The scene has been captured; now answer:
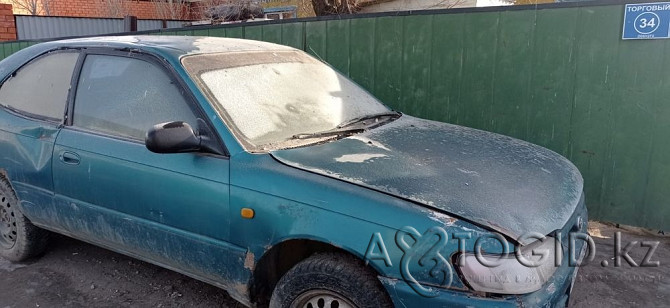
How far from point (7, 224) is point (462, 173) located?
11.5ft

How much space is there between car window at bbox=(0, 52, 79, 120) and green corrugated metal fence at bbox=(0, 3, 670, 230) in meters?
3.16

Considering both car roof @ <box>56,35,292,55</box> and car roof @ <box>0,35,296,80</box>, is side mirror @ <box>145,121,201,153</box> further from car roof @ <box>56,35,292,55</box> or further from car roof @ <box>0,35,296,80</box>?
car roof @ <box>56,35,292,55</box>

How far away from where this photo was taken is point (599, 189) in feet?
15.3

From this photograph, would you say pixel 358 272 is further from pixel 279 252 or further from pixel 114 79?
pixel 114 79

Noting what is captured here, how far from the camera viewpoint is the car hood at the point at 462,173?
7.43 ft

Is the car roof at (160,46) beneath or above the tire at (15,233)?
above

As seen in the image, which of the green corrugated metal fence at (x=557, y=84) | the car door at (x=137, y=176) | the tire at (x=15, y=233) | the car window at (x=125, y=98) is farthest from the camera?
the green corrugated metal fence at (x=557, y=84)

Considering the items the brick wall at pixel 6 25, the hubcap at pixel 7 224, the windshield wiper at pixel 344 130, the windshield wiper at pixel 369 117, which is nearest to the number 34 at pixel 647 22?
the windshield wiper at pixel 369 117

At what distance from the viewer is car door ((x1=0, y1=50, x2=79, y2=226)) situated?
3455 millimetres

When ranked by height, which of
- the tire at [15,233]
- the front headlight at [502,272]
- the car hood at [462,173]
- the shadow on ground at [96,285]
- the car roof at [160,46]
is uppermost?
the car roof at [160,46]

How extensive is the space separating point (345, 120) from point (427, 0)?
265 inches

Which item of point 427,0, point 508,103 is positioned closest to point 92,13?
point 427,0

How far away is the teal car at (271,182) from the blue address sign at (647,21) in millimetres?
1937

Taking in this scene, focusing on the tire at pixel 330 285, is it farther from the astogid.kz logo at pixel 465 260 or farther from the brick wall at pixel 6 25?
the brick wall at pixel 6 25
